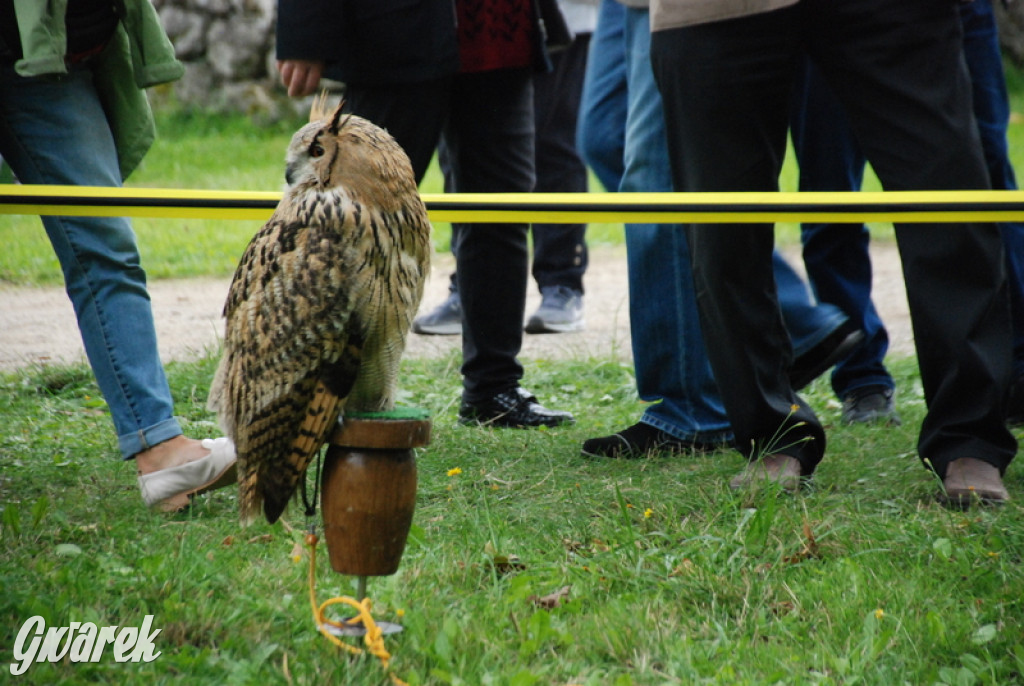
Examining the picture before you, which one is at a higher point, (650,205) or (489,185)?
(650,205)

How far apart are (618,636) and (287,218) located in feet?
3.55

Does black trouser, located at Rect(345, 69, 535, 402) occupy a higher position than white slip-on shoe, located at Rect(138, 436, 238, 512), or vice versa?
black trouser, located at Rect(345, 69, 535, 402)

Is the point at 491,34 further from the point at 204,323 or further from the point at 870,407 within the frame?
the point at 204,323

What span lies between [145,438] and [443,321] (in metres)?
2.59

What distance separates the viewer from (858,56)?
282cm

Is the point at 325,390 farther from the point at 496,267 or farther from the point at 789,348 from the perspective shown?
the point at 496,267

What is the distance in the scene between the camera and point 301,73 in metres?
3.35

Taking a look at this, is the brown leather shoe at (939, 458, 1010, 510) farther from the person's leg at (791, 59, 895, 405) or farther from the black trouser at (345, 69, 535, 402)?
the black trouser at (345, 69, 535, 402)

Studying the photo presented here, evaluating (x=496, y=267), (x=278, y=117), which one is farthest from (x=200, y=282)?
(x=278, y=117)

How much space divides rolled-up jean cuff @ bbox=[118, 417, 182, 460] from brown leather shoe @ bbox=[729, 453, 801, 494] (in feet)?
5.28

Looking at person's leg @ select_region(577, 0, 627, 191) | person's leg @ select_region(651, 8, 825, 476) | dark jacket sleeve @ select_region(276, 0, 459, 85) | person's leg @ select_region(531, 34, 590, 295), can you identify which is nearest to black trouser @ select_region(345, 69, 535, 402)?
dark jacket sleeve @ select_region(276, 0, 459, 85)

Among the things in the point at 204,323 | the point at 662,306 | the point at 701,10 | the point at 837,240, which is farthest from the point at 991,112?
the point at 204,323

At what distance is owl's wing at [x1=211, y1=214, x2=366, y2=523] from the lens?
2074 millimetres

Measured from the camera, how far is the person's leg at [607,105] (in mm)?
4145
